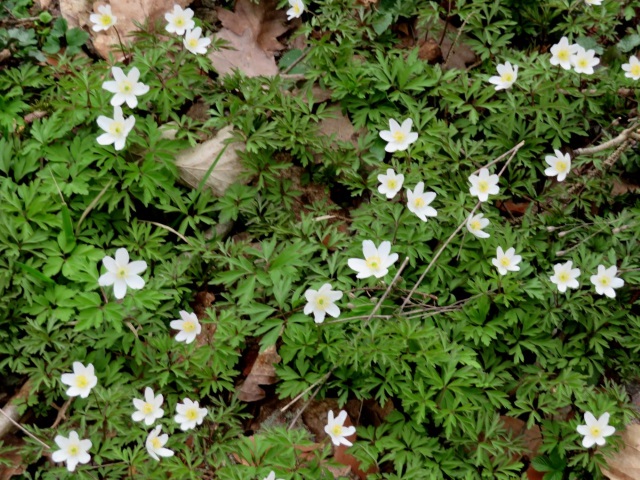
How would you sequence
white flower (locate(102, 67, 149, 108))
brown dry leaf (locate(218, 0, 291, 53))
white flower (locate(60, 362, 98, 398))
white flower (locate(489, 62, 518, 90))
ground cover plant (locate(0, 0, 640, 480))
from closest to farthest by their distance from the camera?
1. white flower (locate(60, 362, 98, 398))
2. ground cover plant (locate(0, 0, 640, 480))
3. white flower (locate(102, 67, 149, 108))
4. white flower (locate(489, 62, 518, 90))
5. brown dry leaf (locate(218, 0, 291, 53))

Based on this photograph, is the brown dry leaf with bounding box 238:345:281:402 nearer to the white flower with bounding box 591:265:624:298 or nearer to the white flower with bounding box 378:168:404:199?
the white flower with bounding box 378:168:404:199

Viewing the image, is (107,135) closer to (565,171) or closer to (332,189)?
(332,189)

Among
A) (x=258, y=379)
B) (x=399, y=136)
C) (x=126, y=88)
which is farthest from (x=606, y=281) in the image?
(x=126, y=88)

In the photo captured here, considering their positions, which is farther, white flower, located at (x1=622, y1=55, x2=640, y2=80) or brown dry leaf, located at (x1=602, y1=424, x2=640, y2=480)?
white flower, located at (x1=622, y1=55, x2=640, y2=80)

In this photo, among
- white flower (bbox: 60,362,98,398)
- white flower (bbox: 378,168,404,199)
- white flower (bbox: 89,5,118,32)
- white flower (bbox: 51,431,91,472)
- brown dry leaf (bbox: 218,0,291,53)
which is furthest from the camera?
brown dry leaf (bbox: 218,0,291,53)

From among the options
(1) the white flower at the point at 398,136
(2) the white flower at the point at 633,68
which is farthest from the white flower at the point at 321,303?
Result: (2) the white flower at the point at 633,68

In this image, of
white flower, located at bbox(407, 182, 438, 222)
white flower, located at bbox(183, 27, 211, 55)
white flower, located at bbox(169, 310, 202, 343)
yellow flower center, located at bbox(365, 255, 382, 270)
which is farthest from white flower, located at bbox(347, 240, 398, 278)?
white flower, located at bbox(183, 27, 211, 55)
